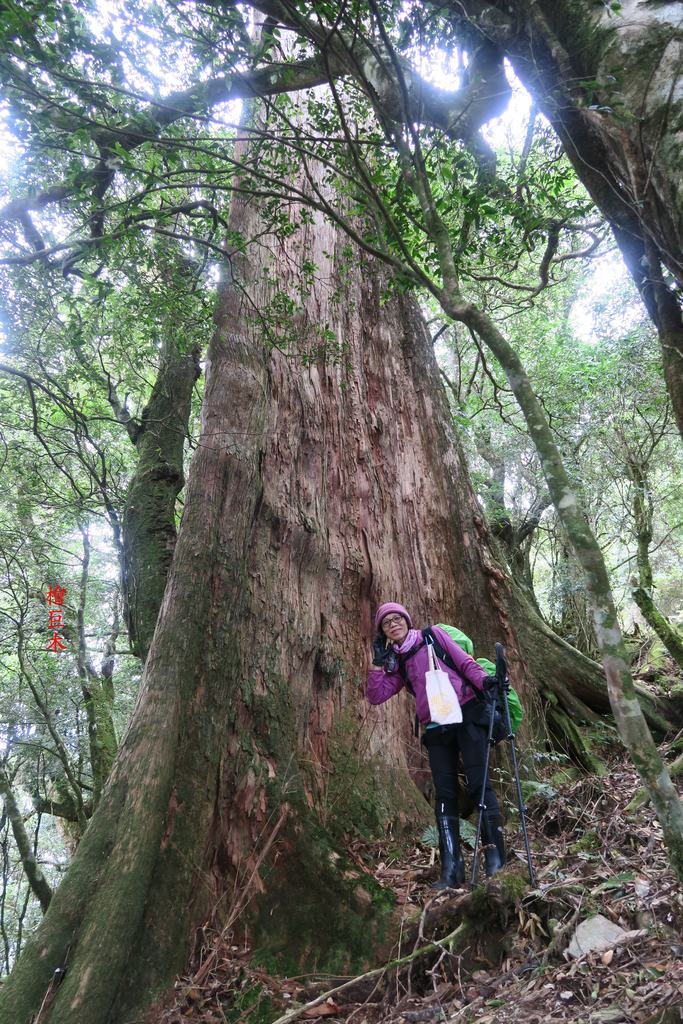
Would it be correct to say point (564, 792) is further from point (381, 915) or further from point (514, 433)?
point (514, 433)

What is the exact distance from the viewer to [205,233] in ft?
19.9

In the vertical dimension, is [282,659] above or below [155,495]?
below

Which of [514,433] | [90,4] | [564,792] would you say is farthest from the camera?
[514,433]

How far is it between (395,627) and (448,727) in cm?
70

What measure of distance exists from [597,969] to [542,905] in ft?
2.00

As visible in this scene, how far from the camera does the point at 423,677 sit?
379cm

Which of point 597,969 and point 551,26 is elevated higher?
point 551,26

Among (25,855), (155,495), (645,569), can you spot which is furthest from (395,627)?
(25,855)

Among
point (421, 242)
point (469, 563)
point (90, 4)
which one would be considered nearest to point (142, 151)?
point (90, 4)

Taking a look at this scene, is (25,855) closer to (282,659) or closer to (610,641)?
(282,659)

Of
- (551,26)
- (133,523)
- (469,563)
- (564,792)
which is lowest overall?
(564,792)

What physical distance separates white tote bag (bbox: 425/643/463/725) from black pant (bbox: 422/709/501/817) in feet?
0.43

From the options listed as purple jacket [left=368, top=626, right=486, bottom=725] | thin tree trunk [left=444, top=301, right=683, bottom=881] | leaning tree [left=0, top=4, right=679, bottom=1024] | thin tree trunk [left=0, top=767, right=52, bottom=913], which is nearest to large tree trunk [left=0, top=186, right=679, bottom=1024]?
leaning tree [left=0, top=4, right=679, bottom=1024]

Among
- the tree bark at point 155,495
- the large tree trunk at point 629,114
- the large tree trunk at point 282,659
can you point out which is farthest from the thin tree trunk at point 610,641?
the tree bark at point 155,495
